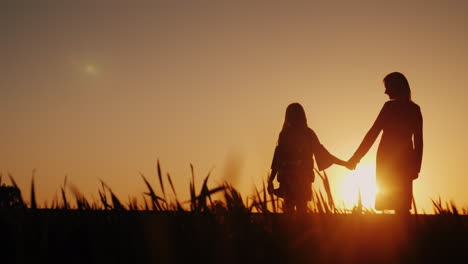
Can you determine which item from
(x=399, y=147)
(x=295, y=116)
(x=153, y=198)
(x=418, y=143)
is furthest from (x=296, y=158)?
(x=153, y=198)

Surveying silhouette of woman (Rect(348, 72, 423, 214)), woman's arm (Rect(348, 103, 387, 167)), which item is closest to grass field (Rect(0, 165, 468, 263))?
silhouette of woman (Rect(348, 72, 423, 214))

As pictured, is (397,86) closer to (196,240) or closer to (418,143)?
(418,143)

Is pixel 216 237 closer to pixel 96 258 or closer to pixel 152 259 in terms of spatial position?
pixel 152 259

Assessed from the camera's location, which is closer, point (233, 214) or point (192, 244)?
point (192, 244)

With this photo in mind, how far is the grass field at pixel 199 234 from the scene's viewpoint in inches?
109

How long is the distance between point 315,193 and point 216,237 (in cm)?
129

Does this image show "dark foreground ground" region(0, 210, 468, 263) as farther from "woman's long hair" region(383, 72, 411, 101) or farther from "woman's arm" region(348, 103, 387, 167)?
"woman's arm" region(348, 103, 387, 167)

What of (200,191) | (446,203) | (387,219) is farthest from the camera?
(446,203)

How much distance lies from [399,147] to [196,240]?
4263mm

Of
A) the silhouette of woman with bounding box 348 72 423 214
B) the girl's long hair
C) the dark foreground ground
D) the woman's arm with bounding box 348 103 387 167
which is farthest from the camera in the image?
the girl's long hair

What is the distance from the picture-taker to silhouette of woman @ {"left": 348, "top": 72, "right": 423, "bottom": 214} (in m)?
6.47

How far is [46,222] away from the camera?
113 inches

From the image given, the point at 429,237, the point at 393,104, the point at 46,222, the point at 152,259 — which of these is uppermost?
the point at 393,104

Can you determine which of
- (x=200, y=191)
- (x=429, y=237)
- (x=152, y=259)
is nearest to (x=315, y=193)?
(x=429, y=237)
